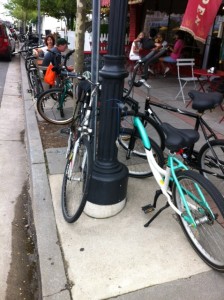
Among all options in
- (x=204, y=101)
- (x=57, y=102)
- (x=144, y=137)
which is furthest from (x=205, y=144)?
(x=57, y=102)

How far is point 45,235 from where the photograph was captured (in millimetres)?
2834

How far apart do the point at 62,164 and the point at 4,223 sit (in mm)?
1139

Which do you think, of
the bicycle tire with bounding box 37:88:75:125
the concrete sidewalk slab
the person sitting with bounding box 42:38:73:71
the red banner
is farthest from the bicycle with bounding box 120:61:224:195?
the person sitting with bounding box 42:38:73:71

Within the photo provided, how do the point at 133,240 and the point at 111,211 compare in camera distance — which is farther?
the point at 111,211

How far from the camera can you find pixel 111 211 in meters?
3.08

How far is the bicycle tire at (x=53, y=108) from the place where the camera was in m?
5.74

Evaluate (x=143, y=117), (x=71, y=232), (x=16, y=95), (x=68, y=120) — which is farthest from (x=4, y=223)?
(x=16, y=95)

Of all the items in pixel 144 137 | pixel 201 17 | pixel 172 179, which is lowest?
pixel 172 179

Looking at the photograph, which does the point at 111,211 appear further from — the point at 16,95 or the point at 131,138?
the point at 16,95

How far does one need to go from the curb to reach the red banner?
347 cm

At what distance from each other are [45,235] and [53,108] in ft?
12.6

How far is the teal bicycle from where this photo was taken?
2.48 meters

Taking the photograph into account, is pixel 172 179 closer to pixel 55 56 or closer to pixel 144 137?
pixel 144 137

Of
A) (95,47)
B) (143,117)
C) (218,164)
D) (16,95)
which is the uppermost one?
(95,47)
